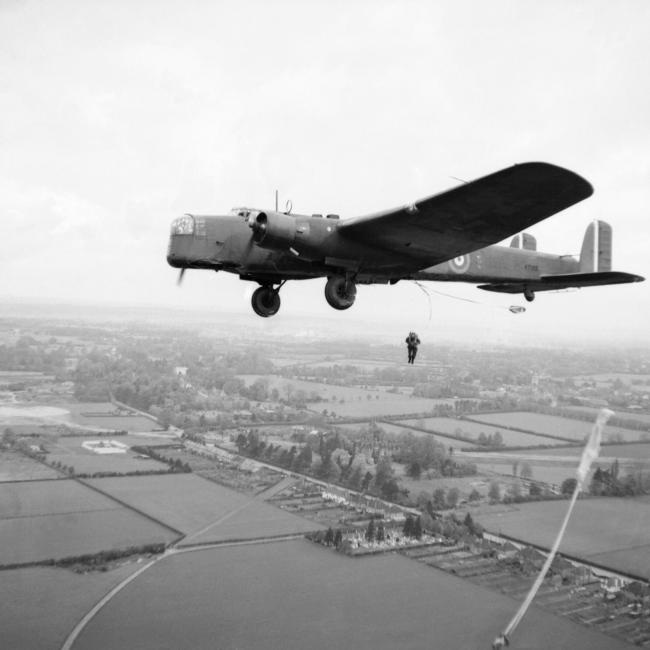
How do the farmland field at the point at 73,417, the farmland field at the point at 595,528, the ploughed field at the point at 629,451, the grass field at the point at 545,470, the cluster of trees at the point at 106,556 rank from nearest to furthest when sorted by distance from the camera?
the farmland field at the point at 595,528 < the cluster of trees at the point at 106,556 < the ploughed field at the point at 629,451 < the grass field at the point at 545,470 < the farmland field at the point at 73,417

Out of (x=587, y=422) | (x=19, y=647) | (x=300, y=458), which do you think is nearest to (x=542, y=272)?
(x=19, y=647)

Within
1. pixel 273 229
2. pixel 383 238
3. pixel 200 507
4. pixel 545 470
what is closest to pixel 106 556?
pixel 200 507

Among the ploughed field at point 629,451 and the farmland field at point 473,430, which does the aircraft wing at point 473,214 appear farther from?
the farmland field at point 473,430

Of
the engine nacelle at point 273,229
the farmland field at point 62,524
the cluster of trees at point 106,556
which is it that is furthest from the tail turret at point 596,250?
the farmland field at point 62,524

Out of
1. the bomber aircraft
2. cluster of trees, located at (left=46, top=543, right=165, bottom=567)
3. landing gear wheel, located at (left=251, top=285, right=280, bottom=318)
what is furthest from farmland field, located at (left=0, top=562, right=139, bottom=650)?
the bomber aircraft

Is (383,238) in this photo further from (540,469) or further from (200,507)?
(540,469)

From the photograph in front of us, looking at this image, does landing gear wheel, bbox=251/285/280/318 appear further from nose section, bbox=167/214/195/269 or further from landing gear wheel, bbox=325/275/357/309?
nose section, bbox=167/214/195/269
